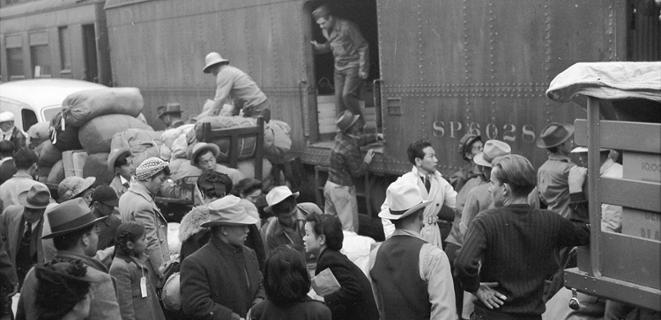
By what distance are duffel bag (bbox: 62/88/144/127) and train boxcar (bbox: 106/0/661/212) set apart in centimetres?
190

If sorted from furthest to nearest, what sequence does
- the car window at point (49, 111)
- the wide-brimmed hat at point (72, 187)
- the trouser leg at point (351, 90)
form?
the car window at point (49, 111), the trouser leg at point (351, 90), the wide-brimmed hat at point (72, 187)

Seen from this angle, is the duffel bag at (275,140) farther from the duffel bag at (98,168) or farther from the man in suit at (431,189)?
the man in suit at (431,189)

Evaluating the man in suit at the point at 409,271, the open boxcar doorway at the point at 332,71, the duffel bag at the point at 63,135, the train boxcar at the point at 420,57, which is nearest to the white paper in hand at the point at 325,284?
the man in suit at the point at 409,271

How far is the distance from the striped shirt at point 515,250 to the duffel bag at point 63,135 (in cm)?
667

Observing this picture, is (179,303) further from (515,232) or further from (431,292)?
(515,232)

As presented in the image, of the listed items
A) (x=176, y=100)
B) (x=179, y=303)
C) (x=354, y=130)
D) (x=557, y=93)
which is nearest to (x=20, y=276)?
(x=179, y=303)

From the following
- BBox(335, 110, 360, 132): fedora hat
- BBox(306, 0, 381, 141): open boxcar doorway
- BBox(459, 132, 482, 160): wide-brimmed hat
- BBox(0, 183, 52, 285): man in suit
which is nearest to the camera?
BBox(0, 183, 52, 285): man in suit

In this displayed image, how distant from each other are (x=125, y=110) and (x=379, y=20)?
3050mm

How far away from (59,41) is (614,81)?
1436 centimetres

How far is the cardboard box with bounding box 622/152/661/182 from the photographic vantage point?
Result: 3494mm

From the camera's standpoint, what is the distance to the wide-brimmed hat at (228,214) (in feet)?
14.8

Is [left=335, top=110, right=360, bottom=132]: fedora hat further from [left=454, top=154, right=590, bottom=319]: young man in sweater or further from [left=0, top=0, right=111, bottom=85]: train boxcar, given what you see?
[left=0, top=0, right=111, bottom=85]: train boxcar

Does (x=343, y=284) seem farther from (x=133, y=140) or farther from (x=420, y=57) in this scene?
(x=133, y=140)

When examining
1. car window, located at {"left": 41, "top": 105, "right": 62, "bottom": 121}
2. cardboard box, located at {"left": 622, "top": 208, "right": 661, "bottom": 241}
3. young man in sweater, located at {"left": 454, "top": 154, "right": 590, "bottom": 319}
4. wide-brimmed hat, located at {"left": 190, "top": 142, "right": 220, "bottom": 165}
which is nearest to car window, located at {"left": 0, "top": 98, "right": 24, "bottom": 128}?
car window, located at {"left": 41, "top": 105, "right": 62, "bottom": 121}
